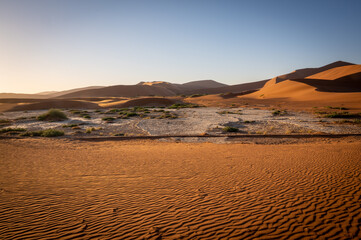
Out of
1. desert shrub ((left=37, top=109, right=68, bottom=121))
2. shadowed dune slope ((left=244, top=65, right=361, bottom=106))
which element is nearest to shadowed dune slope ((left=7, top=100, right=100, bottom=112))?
desert shrub ((left=37, top=109, right=68, bottom=121))

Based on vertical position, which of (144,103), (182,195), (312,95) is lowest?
(182,195)

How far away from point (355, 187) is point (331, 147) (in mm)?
5388

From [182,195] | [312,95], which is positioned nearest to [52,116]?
[182,195]

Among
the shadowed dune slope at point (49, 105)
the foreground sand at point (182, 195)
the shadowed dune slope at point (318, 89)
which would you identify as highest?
the shadowed dune slope at point (318, 89)

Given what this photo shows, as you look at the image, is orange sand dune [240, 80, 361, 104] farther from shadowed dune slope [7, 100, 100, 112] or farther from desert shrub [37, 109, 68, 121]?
shadowed dune slope [7, 100, 100, 112]

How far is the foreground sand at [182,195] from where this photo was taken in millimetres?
3672

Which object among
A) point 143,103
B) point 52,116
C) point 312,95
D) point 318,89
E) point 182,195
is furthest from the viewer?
point 143,103

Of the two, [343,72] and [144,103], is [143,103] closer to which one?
Result: [144,103]

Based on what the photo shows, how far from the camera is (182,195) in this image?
5109 mm

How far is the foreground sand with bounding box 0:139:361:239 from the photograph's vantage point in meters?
3.67

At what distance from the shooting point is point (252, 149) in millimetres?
9883

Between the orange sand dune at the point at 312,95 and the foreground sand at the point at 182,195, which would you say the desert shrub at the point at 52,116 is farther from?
the orange sand dune at the point at 312,95

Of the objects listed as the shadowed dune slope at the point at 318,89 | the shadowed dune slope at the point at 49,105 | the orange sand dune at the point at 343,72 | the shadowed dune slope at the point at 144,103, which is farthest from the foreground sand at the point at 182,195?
the orange sand dune at the point at 343,72

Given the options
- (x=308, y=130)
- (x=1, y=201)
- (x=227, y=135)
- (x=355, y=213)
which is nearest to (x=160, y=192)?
(x=1, y=201)
